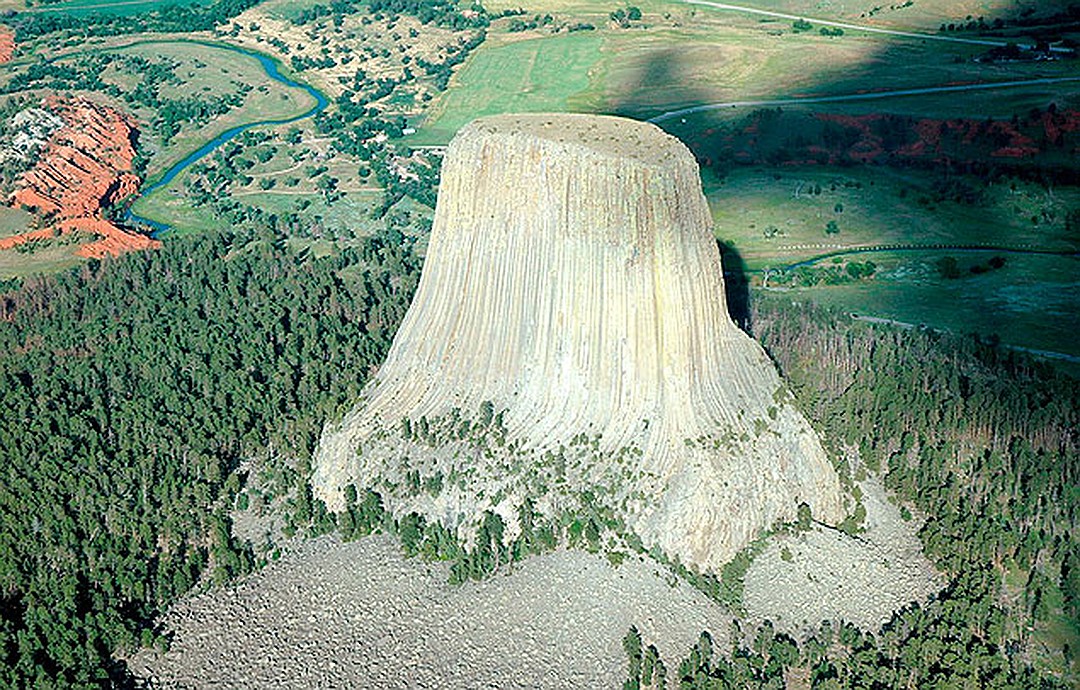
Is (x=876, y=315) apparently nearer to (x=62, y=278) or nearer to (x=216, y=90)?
(x=62, y=278)

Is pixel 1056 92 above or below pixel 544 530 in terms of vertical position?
above

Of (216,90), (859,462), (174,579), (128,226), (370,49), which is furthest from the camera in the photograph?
(370,49)

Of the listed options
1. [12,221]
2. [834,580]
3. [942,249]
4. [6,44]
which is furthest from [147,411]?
[6,44]

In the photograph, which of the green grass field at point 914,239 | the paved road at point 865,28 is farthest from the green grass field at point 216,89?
the paved road at point 865,28

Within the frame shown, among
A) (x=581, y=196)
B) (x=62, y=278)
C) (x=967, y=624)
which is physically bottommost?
(x=967, y=624)

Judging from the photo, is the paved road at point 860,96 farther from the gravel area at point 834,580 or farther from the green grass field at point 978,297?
the gravel area at point 834,580

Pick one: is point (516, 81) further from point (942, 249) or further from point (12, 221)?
point (942, 249)

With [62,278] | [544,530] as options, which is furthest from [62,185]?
[544,530]

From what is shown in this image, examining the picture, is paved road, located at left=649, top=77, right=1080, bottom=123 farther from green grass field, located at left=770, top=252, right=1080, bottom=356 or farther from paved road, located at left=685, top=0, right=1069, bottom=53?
green grass field, located at left=770, top=252, right=1080, bottom=356
